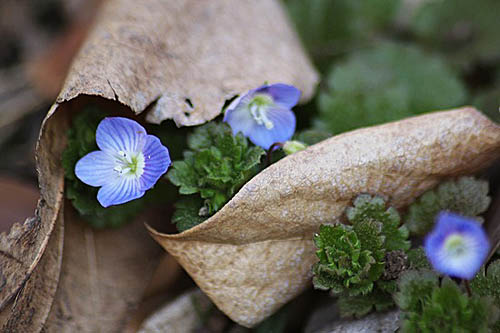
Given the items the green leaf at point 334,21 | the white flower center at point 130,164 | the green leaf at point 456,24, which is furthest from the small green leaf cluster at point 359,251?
the green leaf at point 456,24

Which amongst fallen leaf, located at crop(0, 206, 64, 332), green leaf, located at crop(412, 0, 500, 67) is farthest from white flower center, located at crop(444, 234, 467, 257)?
green leaf, located at crop(412, 0, 500, 67)

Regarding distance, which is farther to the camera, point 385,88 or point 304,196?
point 385,88

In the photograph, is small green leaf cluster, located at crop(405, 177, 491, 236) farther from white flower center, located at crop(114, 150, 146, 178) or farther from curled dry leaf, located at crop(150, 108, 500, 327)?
white flower center, located at crop(114, 150, 146, 178)

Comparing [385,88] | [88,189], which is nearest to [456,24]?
[385,88]

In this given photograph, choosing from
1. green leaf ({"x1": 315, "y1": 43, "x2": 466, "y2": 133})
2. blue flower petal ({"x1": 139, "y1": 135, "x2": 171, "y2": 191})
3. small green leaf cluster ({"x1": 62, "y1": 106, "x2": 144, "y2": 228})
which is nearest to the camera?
blue flower petal ({"x1": 139, "y1": 135, "x2": 171, "y2": 191})

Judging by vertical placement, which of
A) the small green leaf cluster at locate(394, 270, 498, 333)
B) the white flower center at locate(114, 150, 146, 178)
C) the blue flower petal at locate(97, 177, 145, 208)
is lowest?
the small green leaf cluster at locate(394, 270, 498, 333)

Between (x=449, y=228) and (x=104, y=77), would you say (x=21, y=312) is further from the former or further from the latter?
(x=449, y=228)

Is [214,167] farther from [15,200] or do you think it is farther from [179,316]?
[15,200]
